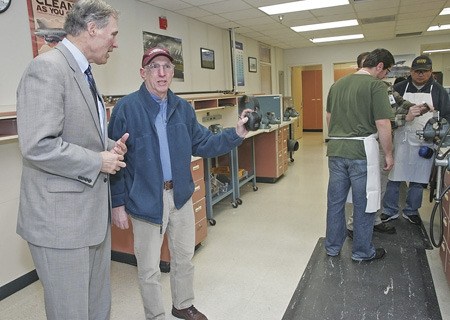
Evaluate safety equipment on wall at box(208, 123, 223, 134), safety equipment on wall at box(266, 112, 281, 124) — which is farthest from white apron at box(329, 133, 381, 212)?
safety equipment on wall at box(266, 112, 281, 124)

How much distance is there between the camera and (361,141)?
8.70 feet

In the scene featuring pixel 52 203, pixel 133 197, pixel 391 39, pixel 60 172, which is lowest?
pixel 133 197

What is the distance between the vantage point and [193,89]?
5500mm

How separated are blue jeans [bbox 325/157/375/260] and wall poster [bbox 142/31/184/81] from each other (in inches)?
106

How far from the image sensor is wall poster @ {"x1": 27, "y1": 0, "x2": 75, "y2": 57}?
9.70 ft

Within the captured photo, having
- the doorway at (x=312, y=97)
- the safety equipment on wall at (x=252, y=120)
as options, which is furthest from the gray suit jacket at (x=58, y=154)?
the doorway at (x=312, y=97)

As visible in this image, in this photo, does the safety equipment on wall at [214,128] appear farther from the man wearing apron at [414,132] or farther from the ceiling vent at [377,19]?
the ceiling vent at [377,19]

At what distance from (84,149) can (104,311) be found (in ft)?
2.70

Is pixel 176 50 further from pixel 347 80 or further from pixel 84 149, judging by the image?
pixel 84 149

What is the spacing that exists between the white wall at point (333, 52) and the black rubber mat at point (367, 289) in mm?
7175

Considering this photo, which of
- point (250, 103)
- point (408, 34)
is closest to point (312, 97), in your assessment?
point (408, 34)

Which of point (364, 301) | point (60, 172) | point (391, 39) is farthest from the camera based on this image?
point (391, 39)

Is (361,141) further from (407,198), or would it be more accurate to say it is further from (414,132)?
(407,198)

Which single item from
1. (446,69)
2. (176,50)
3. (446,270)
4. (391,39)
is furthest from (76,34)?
(446,69)
